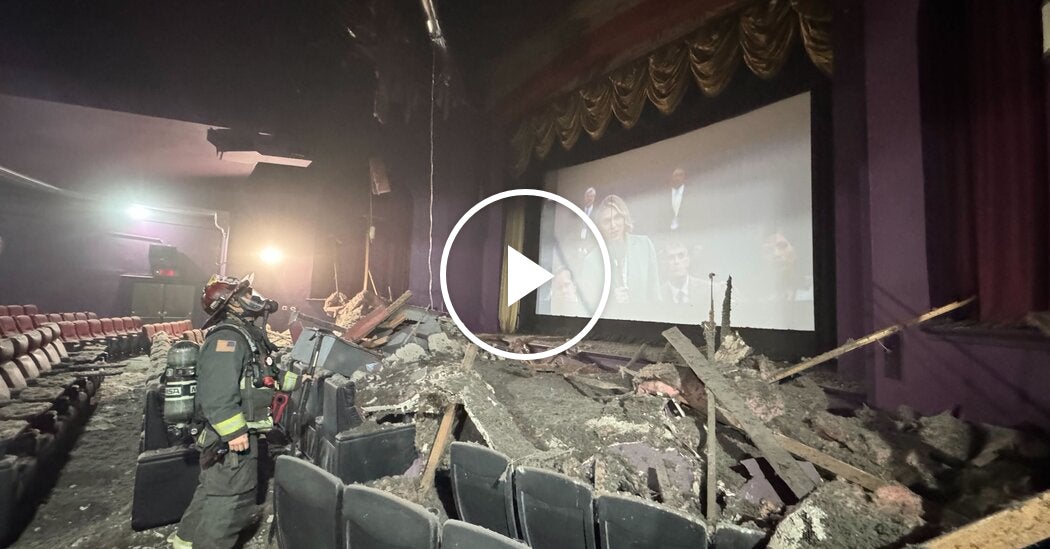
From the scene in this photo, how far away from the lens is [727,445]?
8.98 ft

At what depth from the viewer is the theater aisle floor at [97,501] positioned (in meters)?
2.40

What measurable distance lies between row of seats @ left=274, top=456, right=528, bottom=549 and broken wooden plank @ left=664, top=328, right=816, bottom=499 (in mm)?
1793

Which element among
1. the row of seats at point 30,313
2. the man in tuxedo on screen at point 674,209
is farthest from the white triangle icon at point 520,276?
the row of seats at point 30,313

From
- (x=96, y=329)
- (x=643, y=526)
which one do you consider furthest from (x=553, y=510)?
(x=96, y=329)

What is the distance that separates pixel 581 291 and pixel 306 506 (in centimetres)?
528

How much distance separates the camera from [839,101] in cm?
361

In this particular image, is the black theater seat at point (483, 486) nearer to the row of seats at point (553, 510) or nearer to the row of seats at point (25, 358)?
the row of seats at point (553, 510)

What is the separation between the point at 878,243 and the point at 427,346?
4.45 meters

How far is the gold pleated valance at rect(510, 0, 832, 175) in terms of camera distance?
375cm

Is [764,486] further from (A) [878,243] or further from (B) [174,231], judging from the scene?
(B) [174,231]

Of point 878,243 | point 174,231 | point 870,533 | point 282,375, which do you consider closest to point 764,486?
point 870,533

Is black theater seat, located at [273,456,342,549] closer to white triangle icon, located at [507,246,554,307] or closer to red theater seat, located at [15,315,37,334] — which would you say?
Result: white triangle icon, located at [507,246,554,307]

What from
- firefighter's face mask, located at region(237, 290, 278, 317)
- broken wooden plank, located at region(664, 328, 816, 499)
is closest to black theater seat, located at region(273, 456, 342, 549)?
firefighter's face mask, located at region(237, 290, 278, 317)

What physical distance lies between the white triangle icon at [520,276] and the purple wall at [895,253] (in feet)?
16.0
